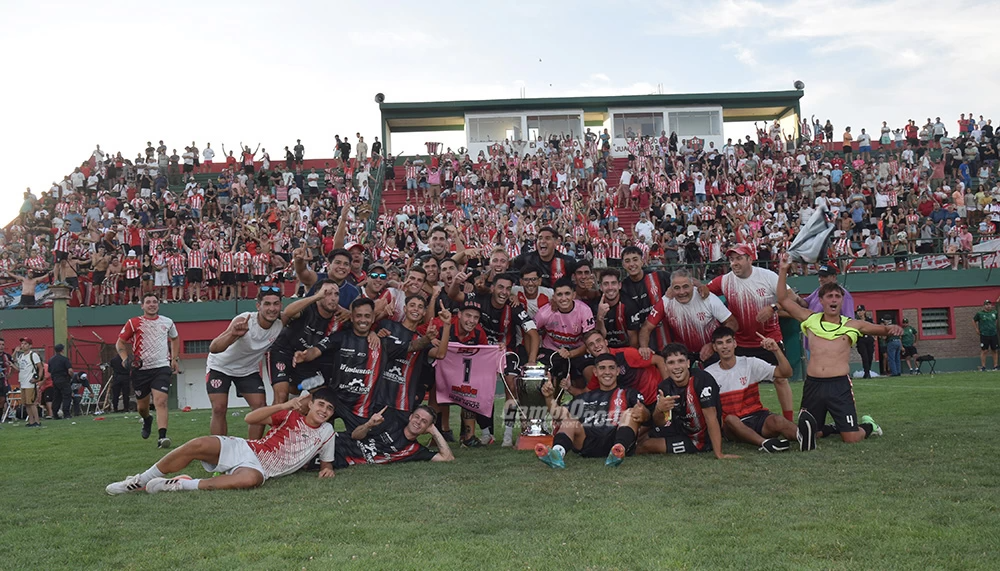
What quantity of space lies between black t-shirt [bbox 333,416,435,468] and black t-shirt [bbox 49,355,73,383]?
1243cm

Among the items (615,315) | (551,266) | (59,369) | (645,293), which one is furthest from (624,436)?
(59,369)

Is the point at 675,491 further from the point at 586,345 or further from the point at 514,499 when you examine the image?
the point at 586,345

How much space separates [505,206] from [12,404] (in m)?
15.4

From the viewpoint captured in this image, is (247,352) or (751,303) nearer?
(247,352)

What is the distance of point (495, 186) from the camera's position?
3080cm

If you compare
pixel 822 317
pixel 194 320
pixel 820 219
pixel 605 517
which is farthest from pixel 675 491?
pixel 194 320

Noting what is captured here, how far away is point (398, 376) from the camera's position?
358 inches

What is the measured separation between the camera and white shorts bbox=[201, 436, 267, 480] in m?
7.15

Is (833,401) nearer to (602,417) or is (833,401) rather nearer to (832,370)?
(832,370)

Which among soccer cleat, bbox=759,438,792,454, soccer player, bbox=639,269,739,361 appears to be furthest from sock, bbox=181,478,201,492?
soccer cleat, bbox=759,438,792,454

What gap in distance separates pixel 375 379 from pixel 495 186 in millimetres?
22396

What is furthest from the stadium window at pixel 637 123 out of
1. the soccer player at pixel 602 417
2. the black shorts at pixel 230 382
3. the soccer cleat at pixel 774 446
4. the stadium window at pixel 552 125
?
the soccer cleat at pixel 774 446

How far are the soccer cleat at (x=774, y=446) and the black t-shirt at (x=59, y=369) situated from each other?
15546mm

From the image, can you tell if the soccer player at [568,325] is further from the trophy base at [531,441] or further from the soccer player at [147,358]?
the soccer player at [147,358]
